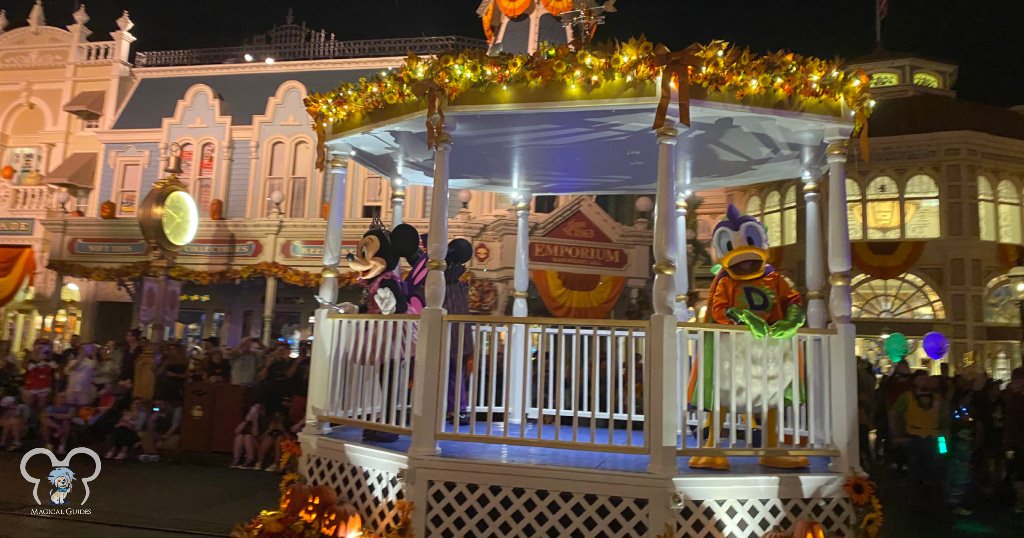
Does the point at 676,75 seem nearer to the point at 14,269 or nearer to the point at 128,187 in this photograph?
the point at 128,187

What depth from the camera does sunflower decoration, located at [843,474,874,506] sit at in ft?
16.0

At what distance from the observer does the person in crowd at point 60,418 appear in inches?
382

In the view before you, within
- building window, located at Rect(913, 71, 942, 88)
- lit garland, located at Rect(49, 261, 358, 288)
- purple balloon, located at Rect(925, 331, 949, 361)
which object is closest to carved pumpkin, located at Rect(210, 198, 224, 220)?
lit garland, located at Rect(49, 261, 358, 288)

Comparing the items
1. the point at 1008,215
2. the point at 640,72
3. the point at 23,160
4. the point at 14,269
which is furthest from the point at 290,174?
the point at 1008,215

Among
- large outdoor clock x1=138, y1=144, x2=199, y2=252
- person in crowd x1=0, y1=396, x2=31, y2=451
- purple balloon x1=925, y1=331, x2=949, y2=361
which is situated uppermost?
large outdoor clock x1=138, y1=144, x2=199, y2=252

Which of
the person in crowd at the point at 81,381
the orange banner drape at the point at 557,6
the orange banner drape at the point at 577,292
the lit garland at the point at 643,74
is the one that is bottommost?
the person in crowd at the point at 81,381

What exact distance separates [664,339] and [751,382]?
101 cm

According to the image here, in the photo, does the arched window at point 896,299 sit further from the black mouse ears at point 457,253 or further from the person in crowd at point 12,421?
the person in crowd at point 12,421

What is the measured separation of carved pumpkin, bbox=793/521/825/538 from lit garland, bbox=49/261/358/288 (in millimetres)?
12319

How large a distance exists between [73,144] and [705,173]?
19.5m

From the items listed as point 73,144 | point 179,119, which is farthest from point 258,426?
point 73,144

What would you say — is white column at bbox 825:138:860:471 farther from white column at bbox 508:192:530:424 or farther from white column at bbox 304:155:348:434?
white column at bbox 304:155:348:434

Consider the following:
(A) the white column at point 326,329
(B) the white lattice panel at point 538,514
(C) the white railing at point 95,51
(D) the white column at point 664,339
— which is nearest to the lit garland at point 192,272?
(C) the white railing at point 95,51

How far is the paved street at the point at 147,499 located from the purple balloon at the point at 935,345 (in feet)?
47.4
